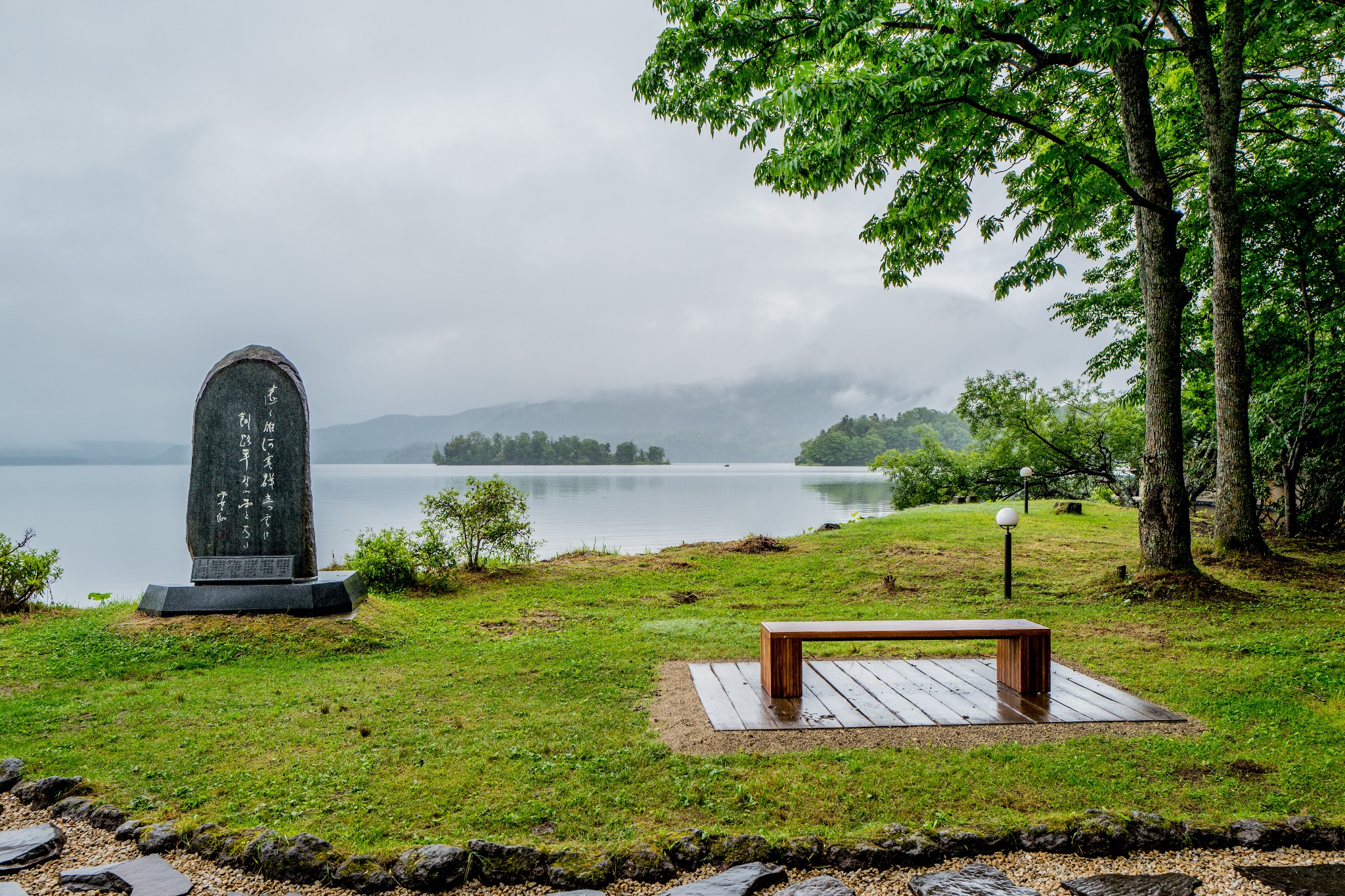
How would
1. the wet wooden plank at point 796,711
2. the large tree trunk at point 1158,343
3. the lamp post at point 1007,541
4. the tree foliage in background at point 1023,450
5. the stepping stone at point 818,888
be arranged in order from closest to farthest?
1. the stepping stone at point 818,888
2. the wet wooden plank at point 796,711
3. the lamp post at point 1007,541
4. the large tree trunk at point 1158,343
5. the tree foliage in background at point 1023,450

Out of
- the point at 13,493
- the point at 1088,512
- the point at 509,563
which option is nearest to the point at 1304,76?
the point at 1088,512

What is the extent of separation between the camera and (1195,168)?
39.7 ft

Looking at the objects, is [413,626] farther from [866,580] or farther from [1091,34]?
[1091,34]

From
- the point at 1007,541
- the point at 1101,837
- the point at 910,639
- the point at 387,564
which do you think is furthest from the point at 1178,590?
the point at 387,564

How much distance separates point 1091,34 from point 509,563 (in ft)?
34.9

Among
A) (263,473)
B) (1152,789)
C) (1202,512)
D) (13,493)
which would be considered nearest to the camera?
(1152,789)

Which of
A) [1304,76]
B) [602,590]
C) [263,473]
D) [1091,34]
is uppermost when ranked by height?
[1304,76]

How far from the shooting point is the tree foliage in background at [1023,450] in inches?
1017

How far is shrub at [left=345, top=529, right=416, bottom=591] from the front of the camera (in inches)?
406

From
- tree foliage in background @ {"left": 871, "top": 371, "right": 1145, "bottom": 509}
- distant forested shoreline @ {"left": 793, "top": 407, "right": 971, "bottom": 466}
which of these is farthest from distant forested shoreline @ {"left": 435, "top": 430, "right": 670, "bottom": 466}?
tree foliage in background @ {"left": 871, "top": 371, "right": 1145, "bottom": 509}

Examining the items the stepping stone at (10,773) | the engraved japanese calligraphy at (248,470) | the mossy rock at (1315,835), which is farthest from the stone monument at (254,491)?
the mossy rock at (1315,835)

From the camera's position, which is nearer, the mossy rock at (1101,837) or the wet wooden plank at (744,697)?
the mossy rock at (1101,837)

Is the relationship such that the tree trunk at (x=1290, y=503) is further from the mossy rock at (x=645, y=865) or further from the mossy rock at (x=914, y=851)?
the mossy rock at (x=645, y=865)

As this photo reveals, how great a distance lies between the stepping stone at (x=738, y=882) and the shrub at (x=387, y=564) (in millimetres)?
8500
